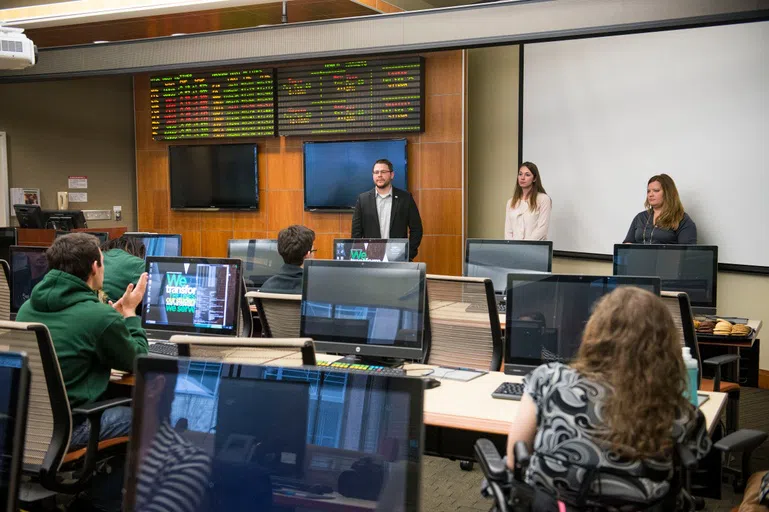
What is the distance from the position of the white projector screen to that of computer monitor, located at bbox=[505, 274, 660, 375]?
133 inches

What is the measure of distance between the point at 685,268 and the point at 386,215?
3001mm

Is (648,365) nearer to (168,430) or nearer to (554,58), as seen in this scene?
(168,430)

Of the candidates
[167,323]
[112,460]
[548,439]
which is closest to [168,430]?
[548,439]

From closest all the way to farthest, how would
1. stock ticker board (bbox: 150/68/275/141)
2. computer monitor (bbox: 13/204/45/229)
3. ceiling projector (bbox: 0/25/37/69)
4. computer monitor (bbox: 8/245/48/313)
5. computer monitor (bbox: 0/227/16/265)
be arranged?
computer monitor (bbox: 8/245/48/313) → ceiling projector (bbox: 0/25/37/69) → computer monitor (bbox: 0/227/16/265) → computer monitor (bbox: 13/204/45/229) → stock ticker board (bbox: 150/68/275/141)

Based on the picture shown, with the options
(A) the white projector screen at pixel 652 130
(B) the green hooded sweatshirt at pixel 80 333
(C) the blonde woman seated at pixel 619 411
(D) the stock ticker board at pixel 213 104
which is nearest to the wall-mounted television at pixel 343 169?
Result: (D) the stock ticker board at pixel 213 104

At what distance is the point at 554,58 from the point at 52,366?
575cm

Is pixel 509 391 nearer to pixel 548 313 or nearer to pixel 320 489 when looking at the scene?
pixel 548 313

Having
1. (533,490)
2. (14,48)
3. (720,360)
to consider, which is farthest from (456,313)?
(14,48)

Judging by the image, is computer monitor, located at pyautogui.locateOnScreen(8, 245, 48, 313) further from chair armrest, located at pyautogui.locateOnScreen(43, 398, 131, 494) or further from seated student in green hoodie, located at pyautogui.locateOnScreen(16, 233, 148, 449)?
chair armrest, located at pyautogui.locateOnScreen(43, 398, 131, 494)

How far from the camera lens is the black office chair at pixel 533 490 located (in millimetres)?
1936

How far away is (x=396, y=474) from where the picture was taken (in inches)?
48.4

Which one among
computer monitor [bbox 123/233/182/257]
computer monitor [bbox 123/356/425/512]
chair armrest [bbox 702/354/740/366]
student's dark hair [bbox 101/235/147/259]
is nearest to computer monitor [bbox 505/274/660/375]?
chair armrest [bbox 702/354/740/366]

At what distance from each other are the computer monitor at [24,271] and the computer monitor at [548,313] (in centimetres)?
296

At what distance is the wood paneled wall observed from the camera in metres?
7.64
